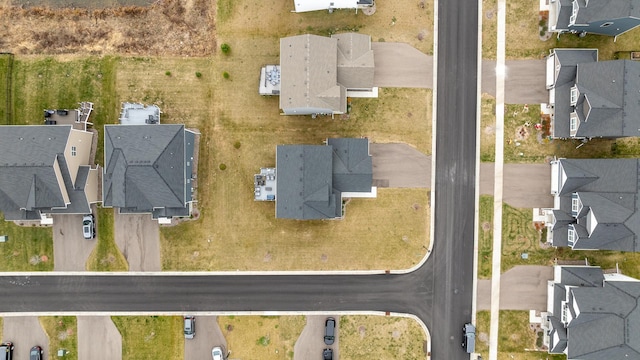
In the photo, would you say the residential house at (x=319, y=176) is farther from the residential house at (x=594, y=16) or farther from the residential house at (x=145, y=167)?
the residential house at (x=594, y=16)

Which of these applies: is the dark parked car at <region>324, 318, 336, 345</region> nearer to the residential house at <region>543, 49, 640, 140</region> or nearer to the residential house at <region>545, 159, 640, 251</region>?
the residential house at <region>545, 159, 640, 251</region>

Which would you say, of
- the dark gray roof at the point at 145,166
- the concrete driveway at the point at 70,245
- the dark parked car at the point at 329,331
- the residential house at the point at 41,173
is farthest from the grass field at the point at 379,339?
the residential house at the point at 41,173

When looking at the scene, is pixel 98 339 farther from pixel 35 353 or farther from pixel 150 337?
pixel 35 353

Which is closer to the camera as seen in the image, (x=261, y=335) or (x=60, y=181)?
(x=60, y=181)

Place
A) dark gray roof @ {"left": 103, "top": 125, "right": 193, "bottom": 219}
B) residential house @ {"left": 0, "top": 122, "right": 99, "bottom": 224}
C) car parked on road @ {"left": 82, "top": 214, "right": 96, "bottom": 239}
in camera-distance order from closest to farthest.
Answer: residential house @ {"left": 0, "top": 122, "right": 99, "bottom": 224}
dark gray roof @ {"left": 103, "top": 125, "right": 193, "bottom": 219}
car parked on road @ {"left": 82, "top": 214, "right": 96, "bottom": 239}

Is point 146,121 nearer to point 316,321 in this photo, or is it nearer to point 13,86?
point 13,86

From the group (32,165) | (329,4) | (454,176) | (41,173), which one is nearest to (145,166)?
(41,173)

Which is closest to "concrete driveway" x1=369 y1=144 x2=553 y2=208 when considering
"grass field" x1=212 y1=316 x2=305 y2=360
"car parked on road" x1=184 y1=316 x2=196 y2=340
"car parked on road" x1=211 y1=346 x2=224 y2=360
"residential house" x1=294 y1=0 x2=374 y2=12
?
"residential house" x1=294 y1=0 x2=374 y2=12
